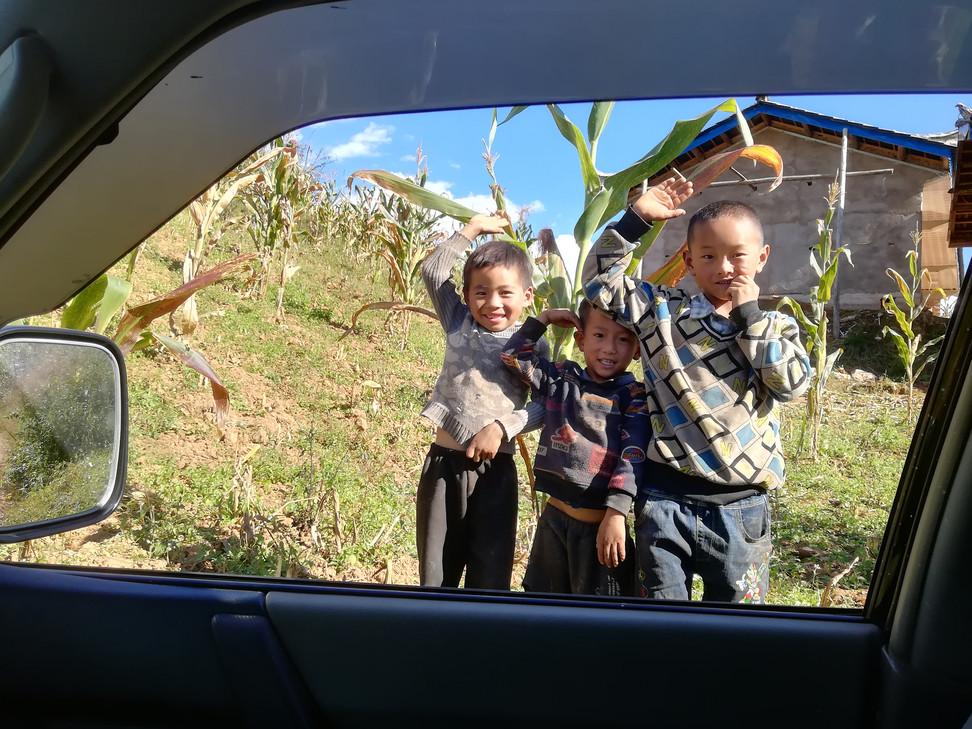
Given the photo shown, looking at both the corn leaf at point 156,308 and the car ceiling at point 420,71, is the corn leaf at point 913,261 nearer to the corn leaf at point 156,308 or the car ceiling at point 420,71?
the car ceiling at point 420,71

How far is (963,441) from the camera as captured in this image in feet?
3.29

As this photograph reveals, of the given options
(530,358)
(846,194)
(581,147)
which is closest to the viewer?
(530,358)

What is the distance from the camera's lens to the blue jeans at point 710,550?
5.78 feet

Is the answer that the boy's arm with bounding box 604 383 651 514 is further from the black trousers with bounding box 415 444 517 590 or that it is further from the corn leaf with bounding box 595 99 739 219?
the corn leaf with bounding box 595 99 739 219

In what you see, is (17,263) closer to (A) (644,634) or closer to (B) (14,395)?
(B) (14,395)

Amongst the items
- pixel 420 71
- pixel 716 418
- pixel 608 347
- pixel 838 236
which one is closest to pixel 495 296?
pixel 608 347

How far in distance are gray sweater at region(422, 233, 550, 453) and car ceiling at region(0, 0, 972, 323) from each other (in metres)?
1.06

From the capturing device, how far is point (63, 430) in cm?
120

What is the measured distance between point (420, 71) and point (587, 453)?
115 centimetres

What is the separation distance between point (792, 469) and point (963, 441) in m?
1.39

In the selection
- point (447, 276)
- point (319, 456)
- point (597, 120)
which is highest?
point (597, 120)

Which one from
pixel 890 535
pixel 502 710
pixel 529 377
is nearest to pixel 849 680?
pixel 890 535

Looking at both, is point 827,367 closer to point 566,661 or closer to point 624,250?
point 624,250

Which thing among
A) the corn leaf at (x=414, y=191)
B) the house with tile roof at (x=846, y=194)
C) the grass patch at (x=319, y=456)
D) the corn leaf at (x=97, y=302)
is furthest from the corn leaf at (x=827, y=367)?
the corn leaf at (x=97, y=302)
